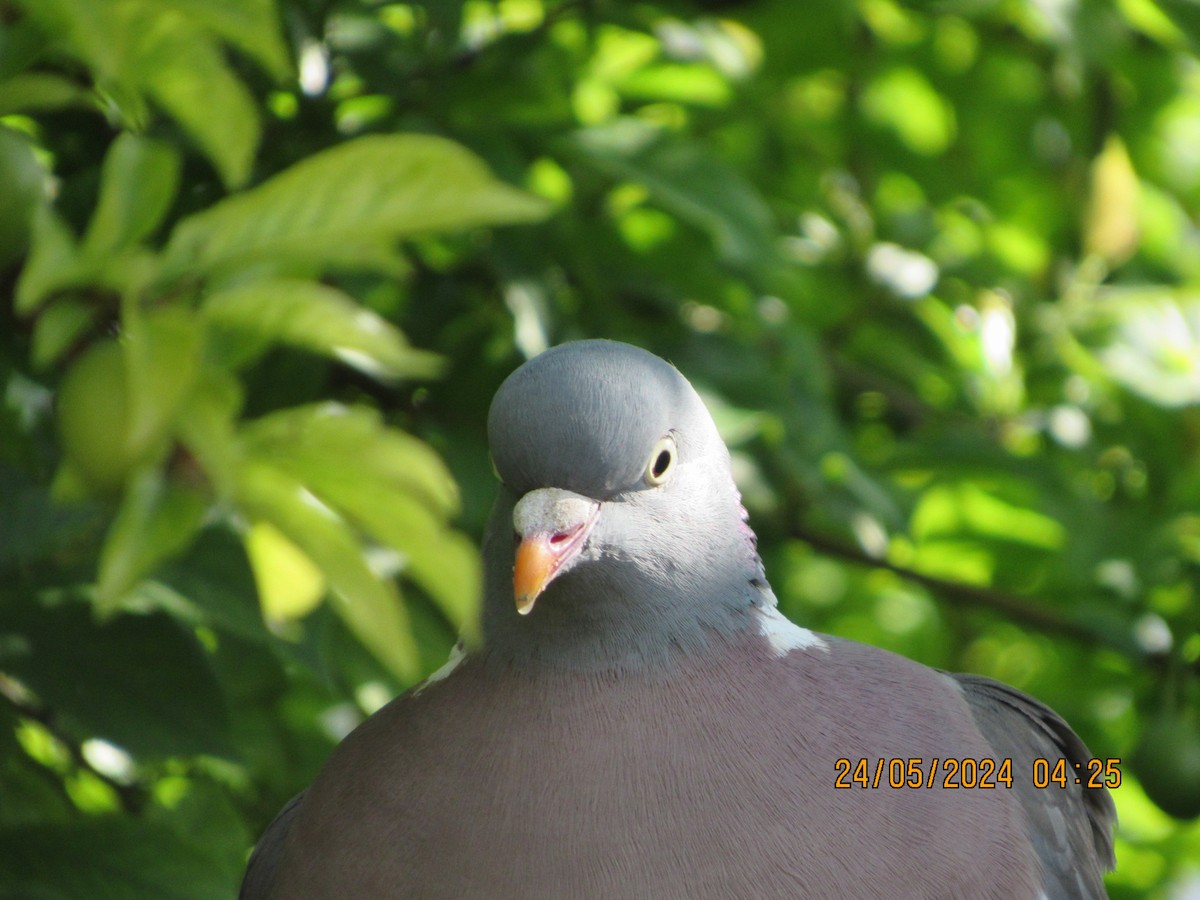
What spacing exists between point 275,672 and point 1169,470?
1688 mm

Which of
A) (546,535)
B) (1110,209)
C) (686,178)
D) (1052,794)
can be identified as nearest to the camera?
(546,535)

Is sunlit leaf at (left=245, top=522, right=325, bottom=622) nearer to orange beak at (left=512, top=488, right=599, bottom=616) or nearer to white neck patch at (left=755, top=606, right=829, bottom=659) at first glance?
orange beak at (left=512, top=488, right=599, bottom=616)

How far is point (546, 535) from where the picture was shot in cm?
141

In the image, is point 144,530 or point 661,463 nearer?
point 144,530

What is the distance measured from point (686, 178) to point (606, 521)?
0.78m

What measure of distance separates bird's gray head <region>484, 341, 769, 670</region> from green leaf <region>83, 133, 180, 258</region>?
2.00ft

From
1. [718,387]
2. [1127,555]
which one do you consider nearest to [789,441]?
[718,387]

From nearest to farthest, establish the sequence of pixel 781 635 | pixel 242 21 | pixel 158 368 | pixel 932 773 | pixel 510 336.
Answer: pixel 158 368
pixel 242 21
pixel 932 773
pixel 781 635
pixel 510 336

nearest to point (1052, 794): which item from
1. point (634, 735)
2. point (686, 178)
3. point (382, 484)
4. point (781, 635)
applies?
point (781, 635)

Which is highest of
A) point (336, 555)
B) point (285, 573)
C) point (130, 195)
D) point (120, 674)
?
point (130, 195)

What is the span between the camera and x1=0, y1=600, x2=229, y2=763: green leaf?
1557mm

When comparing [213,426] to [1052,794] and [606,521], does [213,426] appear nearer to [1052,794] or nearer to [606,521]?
[606,521]

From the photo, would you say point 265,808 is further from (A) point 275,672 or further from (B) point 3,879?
(B) point 3,879

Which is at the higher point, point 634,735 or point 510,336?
point 634,735
